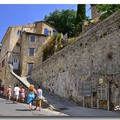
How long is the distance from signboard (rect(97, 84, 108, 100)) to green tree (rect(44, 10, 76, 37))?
68.6 feet

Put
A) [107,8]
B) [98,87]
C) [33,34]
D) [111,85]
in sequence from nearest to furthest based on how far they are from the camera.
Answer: [111,85] → [98,87] → [107,8] → [33,34]

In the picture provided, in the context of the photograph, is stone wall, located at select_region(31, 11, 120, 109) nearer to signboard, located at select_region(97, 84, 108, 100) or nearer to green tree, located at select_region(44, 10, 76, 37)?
signboard, located at select_region(97, 84, 108, 100)

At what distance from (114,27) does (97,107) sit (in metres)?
2.86

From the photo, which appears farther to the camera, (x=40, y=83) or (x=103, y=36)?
(x=40, y=83)

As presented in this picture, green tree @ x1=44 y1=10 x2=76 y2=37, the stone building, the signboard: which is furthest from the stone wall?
green tree @ x1=44 y1=10 x2=76 y2=37

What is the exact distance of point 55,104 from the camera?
38.9 ft

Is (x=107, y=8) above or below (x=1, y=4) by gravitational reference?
above

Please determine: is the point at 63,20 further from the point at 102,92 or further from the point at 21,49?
the point at 102,92

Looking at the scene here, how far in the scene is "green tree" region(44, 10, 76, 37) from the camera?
31.6 meters

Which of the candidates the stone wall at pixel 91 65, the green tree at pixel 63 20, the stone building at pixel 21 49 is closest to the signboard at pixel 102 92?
the stone wall at pixel 91 65

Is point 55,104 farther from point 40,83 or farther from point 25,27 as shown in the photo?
point 25,27

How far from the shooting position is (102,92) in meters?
9.87

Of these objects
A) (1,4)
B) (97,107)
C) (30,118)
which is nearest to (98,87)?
(97,107)

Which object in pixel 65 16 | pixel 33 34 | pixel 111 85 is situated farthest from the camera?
pixel 65 16
